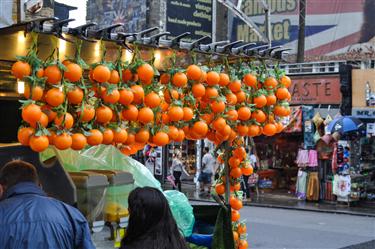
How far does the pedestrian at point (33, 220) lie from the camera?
132 inches

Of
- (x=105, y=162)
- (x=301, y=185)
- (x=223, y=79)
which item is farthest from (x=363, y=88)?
(x=105, y=162)

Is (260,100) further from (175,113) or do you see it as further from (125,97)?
(125,97)

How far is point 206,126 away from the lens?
5.31 meters

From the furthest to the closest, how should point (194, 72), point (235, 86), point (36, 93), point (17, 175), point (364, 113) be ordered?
1. point (364, 113)
2. point (235, 86)
3. point (194, 72)
4. point (36, 93)
5. point (17, 175)

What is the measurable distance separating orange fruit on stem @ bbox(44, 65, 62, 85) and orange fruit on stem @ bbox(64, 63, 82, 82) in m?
0.07

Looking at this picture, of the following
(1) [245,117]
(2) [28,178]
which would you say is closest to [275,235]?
(1) [245,117]

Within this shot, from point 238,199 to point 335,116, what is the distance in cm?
1273

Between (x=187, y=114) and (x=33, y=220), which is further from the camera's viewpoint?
(x=187, y=114)

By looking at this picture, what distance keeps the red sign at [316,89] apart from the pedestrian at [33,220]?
16329 mm

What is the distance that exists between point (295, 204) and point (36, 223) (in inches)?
624

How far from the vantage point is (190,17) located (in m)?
20.1

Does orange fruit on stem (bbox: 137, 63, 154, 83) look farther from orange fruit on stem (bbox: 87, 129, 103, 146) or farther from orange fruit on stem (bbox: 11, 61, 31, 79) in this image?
orange fruit on stem (bbox: 11, 61, 31, 79)

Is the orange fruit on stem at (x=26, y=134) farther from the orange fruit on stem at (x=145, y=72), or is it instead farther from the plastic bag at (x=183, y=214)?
the plastic bag at (x=183, y=214)

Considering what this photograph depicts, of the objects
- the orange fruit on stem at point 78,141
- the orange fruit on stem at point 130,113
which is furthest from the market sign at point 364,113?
the orange fruit on stem at point 78,141
